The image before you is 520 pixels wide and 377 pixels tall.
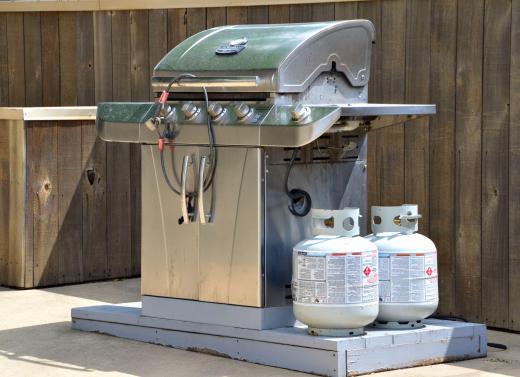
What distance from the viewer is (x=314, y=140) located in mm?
5395

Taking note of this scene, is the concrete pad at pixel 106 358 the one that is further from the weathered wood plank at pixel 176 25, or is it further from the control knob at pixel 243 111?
the weathered wood plank at pixel 176 25

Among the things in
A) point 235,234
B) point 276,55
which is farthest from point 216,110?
point 235,234

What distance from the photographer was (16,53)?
8.22 m

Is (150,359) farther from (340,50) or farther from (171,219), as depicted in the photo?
(340,50)

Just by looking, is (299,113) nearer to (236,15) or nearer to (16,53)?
(236,15)

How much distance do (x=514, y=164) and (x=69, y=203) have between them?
2894mm

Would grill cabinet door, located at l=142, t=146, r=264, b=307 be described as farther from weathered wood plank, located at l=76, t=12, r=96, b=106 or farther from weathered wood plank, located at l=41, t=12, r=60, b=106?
weathered wood plank, located at l=41, t=12, r=60, b=106

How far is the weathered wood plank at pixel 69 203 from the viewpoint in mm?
7340

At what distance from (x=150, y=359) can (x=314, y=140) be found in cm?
125

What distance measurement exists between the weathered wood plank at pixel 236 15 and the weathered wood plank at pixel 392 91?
3.64 feet

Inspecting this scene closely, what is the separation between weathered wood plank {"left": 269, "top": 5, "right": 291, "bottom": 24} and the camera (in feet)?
22.9

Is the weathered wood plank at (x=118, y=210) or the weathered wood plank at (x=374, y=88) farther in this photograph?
the weathered wood plank at (x=118, y=210)

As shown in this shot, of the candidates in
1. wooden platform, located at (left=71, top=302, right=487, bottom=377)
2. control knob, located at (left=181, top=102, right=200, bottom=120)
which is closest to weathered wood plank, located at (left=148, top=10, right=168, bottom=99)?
control knob, located at (left=181, top=102, right=200, bottom=120)

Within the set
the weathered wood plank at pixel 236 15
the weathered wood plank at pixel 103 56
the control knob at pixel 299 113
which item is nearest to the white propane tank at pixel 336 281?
the control knob at pixel 299 113
